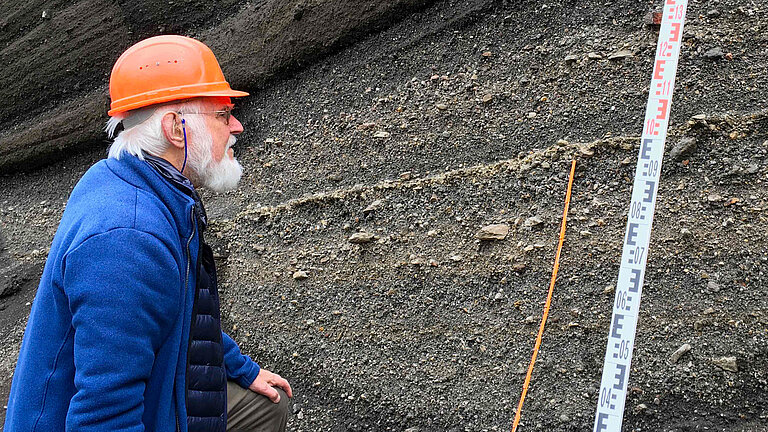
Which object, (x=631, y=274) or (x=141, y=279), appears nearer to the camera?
(x=141, y=279)

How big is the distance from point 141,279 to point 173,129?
595 mm

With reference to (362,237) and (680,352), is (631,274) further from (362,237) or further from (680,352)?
(362,237)

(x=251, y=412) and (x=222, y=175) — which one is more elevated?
(x=222, y=175)

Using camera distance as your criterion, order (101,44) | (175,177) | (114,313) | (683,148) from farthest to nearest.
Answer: (101,44) → (683,148) → (175,177) → (114,313)

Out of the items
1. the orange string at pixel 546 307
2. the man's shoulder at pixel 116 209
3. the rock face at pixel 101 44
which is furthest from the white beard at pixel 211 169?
the rock face at pixel 101 44

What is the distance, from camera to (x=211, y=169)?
2197 mm

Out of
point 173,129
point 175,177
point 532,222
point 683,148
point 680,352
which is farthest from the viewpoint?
point 532,222

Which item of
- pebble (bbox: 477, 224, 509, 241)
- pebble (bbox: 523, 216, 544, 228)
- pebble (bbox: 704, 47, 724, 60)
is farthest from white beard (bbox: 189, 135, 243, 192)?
pebble (bbox: 704, 47, 724, 60)

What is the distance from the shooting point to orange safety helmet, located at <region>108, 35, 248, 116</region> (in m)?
2.08

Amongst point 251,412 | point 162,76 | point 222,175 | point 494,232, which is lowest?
point 494,232

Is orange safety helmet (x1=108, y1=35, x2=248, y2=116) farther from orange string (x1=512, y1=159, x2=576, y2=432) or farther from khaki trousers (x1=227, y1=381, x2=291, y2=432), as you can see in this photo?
orange string (x1=512, y1=159, x2=576, y2=432)

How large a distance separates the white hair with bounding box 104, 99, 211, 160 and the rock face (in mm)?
1904

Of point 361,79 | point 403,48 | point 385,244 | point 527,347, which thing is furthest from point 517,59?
point 527,347

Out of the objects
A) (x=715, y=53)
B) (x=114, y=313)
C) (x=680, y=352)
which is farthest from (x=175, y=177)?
(x=715, y=53)
